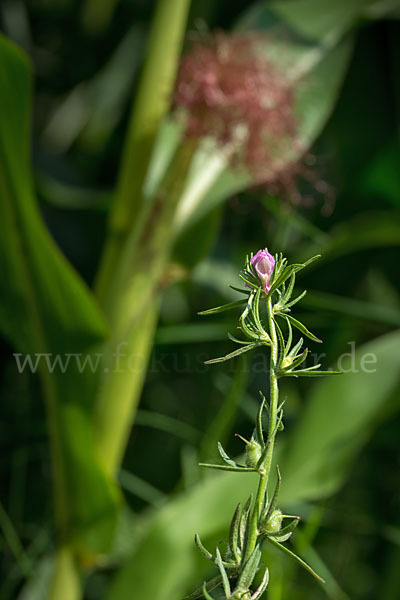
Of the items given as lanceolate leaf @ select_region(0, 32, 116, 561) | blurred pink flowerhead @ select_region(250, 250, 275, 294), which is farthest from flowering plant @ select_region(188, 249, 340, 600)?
lanceolate leaf @ select_region(0, 32, 116, 561)

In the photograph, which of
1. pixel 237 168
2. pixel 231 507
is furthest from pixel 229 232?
pixel 231 507

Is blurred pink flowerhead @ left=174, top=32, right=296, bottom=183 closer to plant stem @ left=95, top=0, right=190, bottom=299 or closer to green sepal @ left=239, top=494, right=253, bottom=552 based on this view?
plant stem @ left=95, top=0, right=190, bottom=299

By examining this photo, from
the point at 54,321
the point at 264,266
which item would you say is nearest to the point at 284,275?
the point at 264,266

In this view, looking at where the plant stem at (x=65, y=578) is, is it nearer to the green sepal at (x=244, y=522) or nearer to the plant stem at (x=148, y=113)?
the plant stem at (x=148, y=113)

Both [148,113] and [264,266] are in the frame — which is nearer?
[264,266]

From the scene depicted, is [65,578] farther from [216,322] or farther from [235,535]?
[235,535]

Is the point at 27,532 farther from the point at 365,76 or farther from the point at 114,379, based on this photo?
the point at 365,76

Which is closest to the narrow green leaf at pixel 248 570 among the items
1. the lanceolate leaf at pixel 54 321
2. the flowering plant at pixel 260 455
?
the flowering plant at pixel 260 455
